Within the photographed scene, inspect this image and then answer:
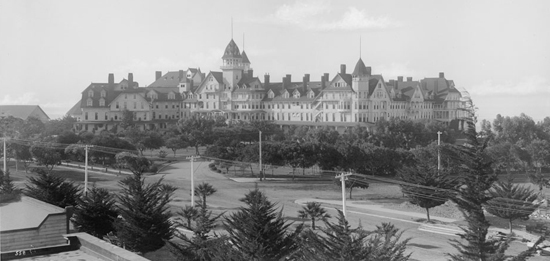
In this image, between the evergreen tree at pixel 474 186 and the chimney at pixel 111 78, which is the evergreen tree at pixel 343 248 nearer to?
the evergreen tree at pixel 474 186

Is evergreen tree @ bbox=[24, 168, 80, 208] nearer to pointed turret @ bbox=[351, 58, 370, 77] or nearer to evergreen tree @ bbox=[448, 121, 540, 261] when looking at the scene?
evergreen tree @ bbox=[448, 121, 540, 261]

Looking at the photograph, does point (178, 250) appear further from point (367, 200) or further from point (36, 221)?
point (367, 200)

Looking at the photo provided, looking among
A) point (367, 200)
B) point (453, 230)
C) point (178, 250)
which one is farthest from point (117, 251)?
point (367, 200)

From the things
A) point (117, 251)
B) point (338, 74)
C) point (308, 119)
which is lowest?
point (117, 251)

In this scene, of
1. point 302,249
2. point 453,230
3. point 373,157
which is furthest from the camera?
point 373,157

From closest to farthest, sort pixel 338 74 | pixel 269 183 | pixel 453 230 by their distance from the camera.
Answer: pixel 453 230 → pixel 269 183 → pixel 338 74

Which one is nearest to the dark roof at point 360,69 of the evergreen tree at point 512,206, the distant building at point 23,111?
the distant building at point 23,111

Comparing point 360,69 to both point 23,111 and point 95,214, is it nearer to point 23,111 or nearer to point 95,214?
point 23,111
